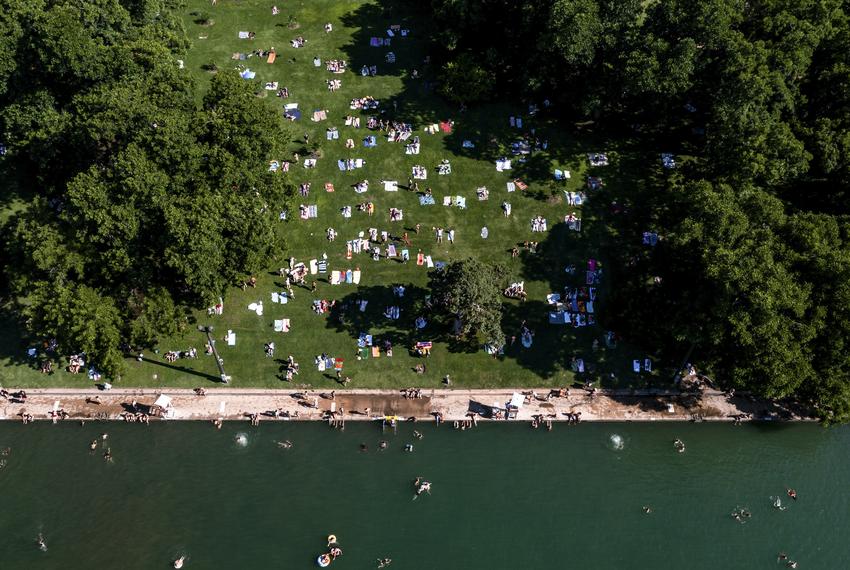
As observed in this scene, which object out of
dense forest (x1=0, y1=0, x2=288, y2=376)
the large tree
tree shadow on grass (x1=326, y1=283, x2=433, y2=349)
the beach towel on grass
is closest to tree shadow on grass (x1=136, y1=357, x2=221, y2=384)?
dense forest (x1=0, y1=0, x2=288, y2=376)

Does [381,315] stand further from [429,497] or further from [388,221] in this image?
[429,497]

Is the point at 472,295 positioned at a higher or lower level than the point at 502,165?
lower

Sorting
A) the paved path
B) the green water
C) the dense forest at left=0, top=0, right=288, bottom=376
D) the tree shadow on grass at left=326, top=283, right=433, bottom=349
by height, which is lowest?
the green water

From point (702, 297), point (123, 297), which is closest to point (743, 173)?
point (702, 297)

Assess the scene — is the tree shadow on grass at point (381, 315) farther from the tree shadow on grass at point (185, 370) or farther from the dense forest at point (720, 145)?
the dense forest at point (720, 145)

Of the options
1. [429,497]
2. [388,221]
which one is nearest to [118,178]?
[388,221]

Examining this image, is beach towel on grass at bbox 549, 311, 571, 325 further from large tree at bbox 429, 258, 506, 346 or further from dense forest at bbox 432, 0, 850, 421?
large tree at bbox 429, 258, 506, 346
